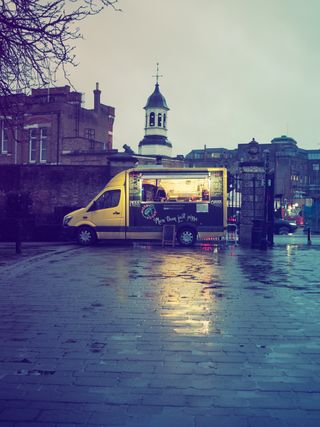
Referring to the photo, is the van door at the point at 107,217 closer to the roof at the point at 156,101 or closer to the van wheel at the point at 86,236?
the van wheel at the point at 86,236

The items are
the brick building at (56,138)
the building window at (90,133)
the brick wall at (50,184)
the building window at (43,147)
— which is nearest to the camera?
the brick wall at (50,184)

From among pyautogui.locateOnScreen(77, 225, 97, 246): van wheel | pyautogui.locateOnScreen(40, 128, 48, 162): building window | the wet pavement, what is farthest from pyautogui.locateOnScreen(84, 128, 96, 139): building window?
the wet pavement

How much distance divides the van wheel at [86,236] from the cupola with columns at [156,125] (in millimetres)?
43824

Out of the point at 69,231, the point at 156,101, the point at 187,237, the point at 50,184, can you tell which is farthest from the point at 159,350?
the point at 156,101

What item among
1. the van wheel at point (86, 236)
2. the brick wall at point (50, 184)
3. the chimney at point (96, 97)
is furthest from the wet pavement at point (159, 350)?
the chimney at point (96, 97)

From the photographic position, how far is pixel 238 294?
8906 mm

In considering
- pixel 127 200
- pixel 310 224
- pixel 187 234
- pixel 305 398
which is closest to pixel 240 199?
pixel 187 234

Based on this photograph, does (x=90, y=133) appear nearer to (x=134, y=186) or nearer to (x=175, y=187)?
(x=134, y=186)

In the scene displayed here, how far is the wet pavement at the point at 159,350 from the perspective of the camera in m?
3.80

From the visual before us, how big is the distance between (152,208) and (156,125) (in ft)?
151

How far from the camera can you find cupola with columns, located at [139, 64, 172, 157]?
210 feet

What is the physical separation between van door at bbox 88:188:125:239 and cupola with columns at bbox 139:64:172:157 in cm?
4354

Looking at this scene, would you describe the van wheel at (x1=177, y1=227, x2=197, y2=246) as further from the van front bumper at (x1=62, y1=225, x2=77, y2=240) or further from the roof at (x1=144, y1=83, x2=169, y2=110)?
the roof at (x1=144, y1=83, x2=169, y2=110)

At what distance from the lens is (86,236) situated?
20.4 meters
